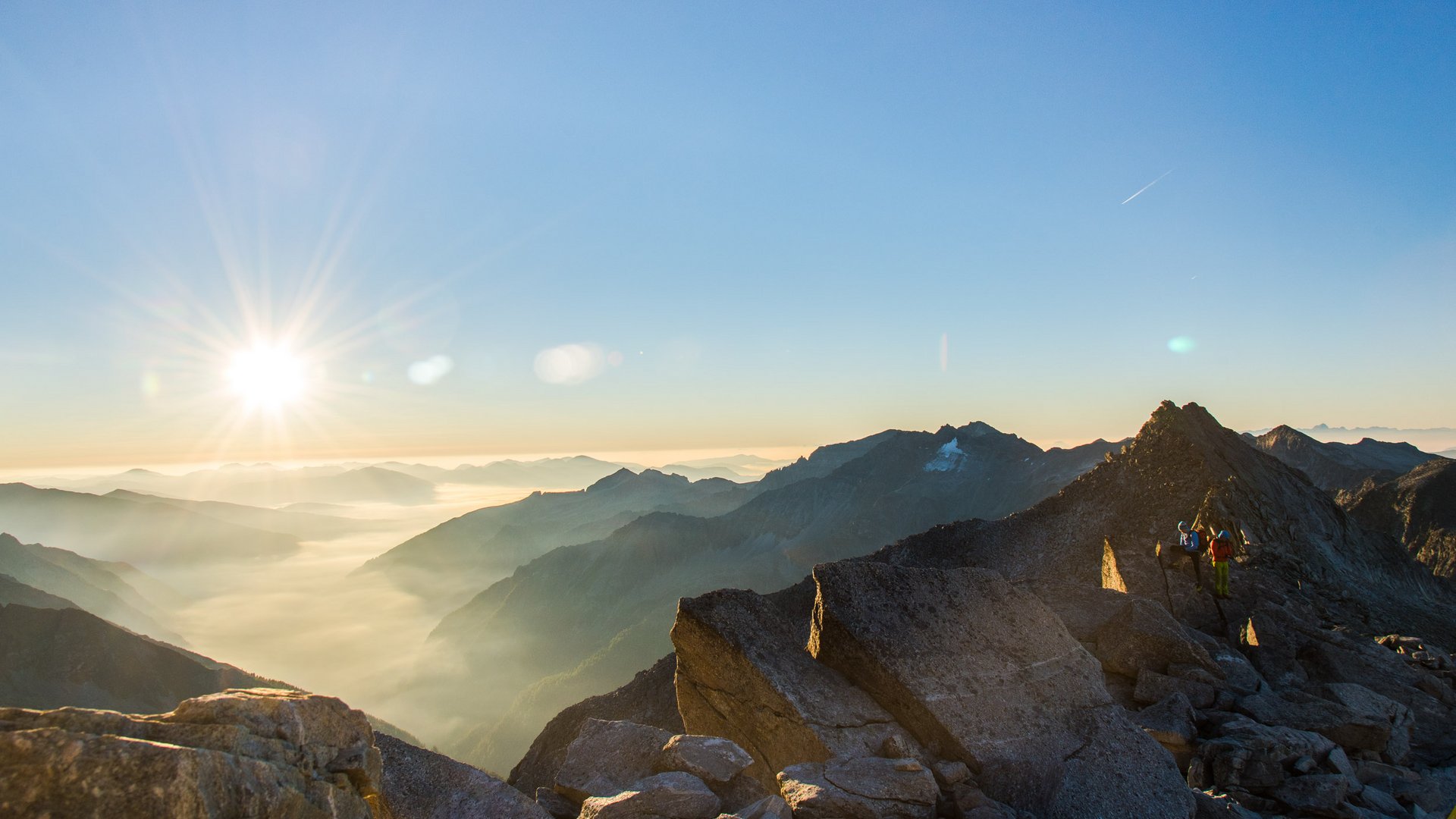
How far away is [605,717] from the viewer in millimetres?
23234

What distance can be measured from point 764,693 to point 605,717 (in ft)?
46.5

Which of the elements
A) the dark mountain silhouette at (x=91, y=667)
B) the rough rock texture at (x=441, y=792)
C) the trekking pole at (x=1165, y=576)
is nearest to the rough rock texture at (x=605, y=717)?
the rough rock texture at (x=441, y=792)

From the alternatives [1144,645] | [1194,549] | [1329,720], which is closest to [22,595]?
[1144,645]

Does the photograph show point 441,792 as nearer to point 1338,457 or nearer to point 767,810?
point 767,810

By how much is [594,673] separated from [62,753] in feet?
549

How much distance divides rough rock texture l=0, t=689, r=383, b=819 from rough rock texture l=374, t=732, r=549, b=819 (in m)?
1.60

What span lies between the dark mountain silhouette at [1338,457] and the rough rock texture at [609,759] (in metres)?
125

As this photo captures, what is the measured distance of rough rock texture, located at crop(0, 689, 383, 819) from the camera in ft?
14.4

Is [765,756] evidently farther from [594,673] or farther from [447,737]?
[447,737]

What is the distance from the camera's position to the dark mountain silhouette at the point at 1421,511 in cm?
7731

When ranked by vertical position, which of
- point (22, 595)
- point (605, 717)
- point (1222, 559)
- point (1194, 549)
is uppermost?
point (1194, 549)

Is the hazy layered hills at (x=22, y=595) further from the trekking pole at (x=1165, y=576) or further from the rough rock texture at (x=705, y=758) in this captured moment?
the trekking pole at (x=1165, y=576)

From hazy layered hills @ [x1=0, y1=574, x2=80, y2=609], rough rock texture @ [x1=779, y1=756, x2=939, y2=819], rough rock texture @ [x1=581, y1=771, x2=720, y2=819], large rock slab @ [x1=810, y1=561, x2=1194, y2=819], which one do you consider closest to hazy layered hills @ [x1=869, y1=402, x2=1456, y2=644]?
large rock slab @ [x1=810, y1=561, x2=1194, y2=819]

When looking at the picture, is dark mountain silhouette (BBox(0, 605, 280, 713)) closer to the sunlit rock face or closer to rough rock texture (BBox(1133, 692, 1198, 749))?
the sunlit rock face
